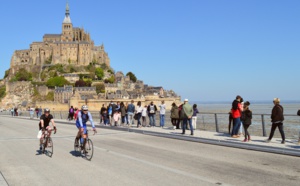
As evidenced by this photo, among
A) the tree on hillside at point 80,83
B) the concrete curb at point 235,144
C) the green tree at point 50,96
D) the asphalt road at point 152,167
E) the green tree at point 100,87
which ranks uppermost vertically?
the tree on hillside at point 80,83

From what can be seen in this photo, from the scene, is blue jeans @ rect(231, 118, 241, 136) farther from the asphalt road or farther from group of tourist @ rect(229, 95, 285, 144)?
the asphalt road

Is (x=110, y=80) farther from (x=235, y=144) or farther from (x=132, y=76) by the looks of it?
(x=235, y=144)

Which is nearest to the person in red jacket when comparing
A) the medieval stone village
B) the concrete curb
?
the concrete curb

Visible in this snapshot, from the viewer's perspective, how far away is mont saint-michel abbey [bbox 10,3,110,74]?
135125 mm

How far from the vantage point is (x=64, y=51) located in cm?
13562

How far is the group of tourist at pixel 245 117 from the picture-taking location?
12687 millimetres

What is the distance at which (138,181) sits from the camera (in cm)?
768

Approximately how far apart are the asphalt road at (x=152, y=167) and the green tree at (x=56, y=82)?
105 meters

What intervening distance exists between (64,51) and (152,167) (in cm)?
13142

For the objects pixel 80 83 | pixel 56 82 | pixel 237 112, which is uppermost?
pixel 56 82

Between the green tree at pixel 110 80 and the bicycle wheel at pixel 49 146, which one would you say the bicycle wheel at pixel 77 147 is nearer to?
the bicycle wheel at pixel 49 146

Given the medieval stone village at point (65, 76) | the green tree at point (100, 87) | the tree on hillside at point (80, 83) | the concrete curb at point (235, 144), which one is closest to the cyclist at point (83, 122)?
the concrete curb at point (235, 144)

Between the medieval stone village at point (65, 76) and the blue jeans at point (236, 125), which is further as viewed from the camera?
the medieval stone village at point (65, 76)

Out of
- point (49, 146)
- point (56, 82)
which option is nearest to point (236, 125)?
point (49, 146)
